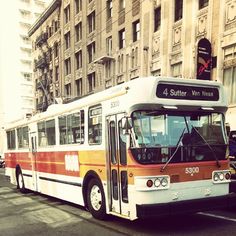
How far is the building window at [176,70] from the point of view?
74.3 ft

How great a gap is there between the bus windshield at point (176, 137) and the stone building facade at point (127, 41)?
11.5m

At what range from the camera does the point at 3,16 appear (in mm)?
90625

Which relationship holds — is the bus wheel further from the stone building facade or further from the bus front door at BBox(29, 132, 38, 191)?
the stone building facade

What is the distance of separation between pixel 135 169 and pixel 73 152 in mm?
3350

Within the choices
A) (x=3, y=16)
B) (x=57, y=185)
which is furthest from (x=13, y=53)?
(x=57, y=185)

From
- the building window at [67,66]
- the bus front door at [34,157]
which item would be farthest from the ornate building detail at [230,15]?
the building window at [67,66]

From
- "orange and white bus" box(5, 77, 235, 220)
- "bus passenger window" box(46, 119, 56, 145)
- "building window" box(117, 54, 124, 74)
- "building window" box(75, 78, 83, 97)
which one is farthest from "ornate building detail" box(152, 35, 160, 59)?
"orange and white bus" box(5, 77, 235, 220)

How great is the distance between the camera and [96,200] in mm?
9133

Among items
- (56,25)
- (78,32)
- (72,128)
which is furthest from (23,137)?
(56,25)

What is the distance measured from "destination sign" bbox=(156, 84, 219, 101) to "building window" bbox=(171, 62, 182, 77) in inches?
560

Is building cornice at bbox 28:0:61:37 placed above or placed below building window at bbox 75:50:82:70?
above

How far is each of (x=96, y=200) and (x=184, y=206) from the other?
2.46 meters

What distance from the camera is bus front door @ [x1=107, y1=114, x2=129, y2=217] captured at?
788 centimetres

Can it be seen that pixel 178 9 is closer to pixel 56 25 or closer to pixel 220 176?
pixel 220 176
